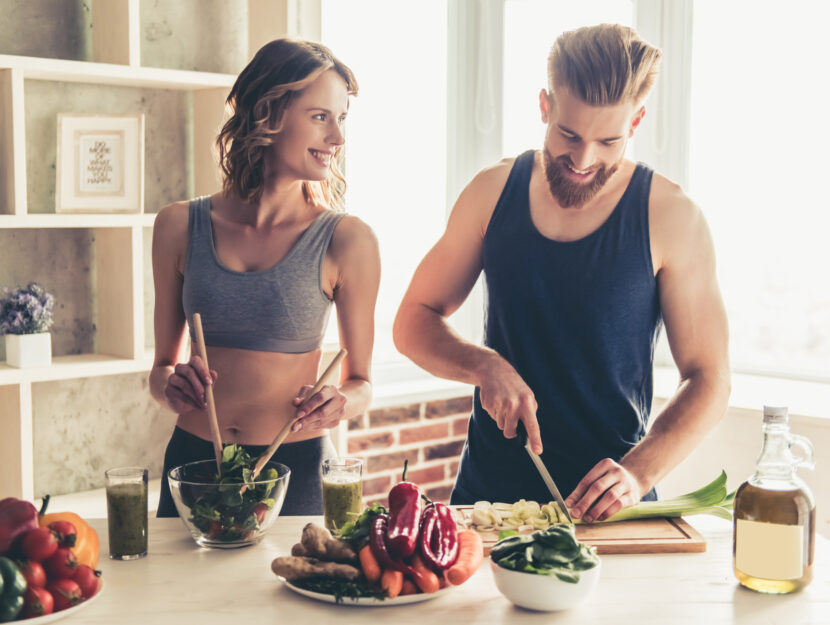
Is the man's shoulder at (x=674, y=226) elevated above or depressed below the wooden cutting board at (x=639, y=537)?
above

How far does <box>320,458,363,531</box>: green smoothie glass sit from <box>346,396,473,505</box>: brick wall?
1792 mm

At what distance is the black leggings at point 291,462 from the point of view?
6.72ft

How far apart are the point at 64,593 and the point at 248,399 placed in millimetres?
778

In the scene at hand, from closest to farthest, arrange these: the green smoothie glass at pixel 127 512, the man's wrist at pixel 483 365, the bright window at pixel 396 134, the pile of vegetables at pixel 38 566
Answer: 1. the pile of vegetables at pixel 38 566
2. the green smoothie glass at pixel 127 512
3. the man's wrist at pixel 483 365
4. the bright window at pixel 396 134

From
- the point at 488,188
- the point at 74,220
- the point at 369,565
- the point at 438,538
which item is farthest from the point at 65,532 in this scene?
the point at 74,220

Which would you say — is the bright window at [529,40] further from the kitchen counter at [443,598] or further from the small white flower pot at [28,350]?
the kitchen counter at [443,598]

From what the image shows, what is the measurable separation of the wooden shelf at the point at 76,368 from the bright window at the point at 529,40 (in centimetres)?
185

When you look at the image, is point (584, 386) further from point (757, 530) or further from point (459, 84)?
point (459, 84)

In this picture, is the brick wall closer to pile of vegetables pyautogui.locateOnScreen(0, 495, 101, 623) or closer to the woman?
the woman

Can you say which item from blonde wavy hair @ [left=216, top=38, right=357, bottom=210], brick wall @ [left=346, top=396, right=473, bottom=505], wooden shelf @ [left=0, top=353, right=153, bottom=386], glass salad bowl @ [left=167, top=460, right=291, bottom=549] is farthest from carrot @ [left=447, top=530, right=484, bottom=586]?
brick wall @ [left=346, top=396, right=473, bottom=505]

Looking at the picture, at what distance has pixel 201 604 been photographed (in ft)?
4.51

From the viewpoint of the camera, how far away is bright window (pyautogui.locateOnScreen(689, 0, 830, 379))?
11.6 ft

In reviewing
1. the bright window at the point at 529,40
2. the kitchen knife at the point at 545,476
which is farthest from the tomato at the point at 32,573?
the bright window at the point at 529,40

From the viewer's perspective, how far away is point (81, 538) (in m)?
1.42
